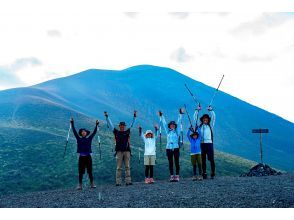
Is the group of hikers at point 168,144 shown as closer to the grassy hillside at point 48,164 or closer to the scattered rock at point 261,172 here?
the scattered rock at point 261,172

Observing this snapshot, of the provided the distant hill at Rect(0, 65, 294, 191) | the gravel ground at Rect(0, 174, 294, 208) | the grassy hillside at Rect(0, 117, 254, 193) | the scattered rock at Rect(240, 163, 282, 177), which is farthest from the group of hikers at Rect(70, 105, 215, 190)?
the distant hill at Rect(0, 65, 294, 191)

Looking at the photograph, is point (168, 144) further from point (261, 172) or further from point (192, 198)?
point (261, 172)

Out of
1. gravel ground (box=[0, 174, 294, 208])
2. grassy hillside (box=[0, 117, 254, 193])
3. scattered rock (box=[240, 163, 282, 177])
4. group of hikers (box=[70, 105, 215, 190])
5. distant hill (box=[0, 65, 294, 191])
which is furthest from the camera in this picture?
distant hill (box=[0, 65, 294, 191])

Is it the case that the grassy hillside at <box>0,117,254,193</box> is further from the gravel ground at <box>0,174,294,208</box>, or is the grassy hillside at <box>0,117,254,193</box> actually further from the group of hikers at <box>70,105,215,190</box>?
the gravel ground at <box>0,174,294,208</box>

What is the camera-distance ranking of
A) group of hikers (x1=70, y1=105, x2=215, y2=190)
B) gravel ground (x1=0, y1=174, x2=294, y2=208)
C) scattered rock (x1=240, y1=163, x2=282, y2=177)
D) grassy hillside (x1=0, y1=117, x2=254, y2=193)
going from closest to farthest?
1. gravel ground (x1=0, y1=174, x2=294, y2=208)
2. group of hikers (x1=70, y1=105, x2=215, y2=190)
3. scattered rock (x1=240, y1=163, x2=282, y2=177)
4. grassy hillside (x1=0, y1=117, x2=254, y2=193)

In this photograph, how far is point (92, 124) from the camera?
60781 mm

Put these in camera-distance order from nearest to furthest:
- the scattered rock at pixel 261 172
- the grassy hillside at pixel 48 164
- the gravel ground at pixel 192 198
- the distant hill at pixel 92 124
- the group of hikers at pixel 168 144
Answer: the gravel ground at pixel 192 198 < the group of hikers at pixel 168 144 < the scattered rock at pixel 261 172 < the grassy hillside at pixel 48 164 < the distant hill at pixel 92 124

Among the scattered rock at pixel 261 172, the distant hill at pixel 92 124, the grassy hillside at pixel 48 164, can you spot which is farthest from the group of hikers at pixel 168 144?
the distant hill at pixel 92 124

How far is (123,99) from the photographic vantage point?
16950cm

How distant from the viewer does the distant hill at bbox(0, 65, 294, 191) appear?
119ft

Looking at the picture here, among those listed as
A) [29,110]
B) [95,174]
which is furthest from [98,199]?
[29,110]

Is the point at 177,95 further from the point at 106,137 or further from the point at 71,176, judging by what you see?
the point at 71,176

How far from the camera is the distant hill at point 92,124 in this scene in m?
36.1

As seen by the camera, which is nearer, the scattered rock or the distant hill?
the scattered rock
